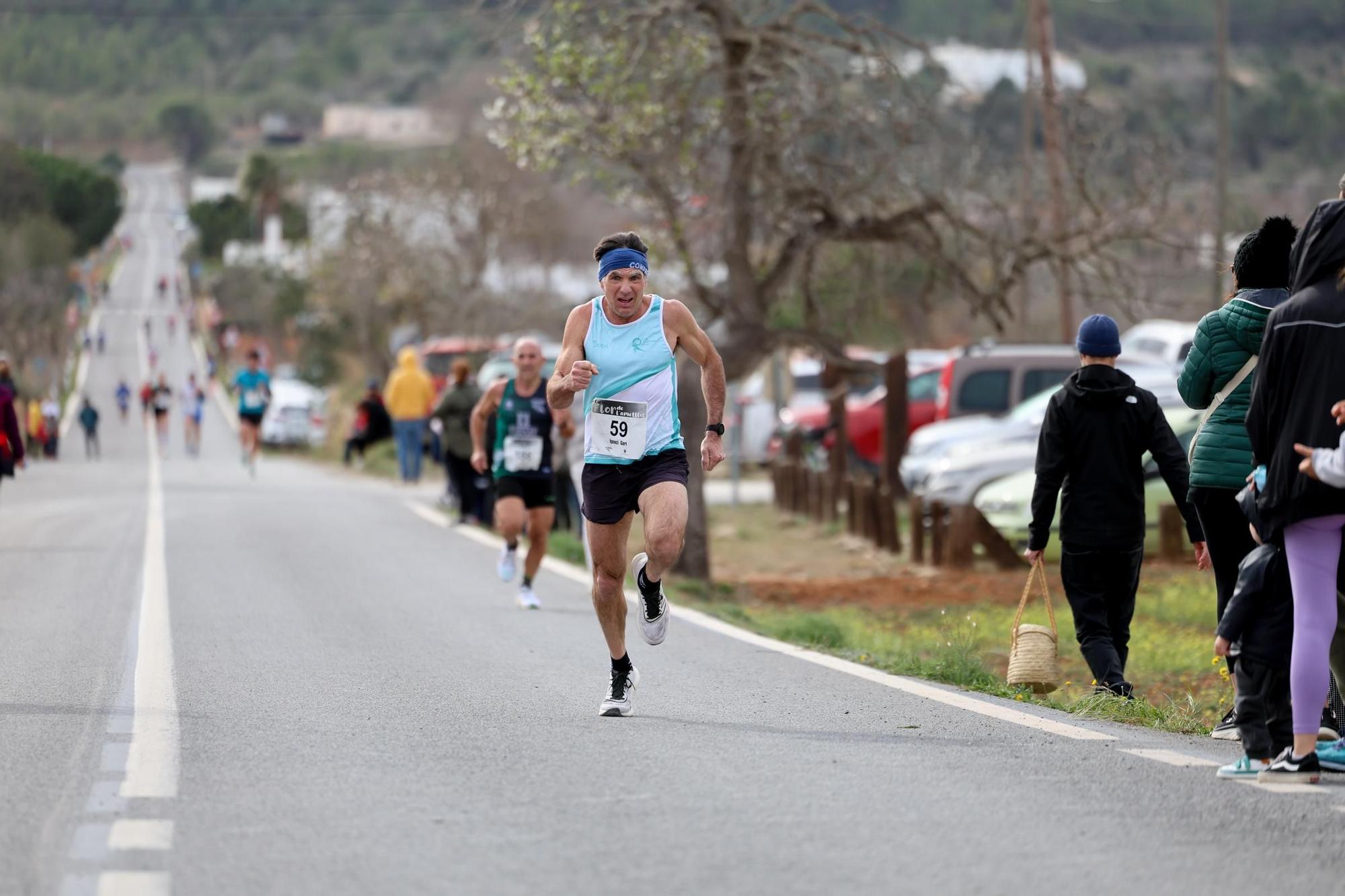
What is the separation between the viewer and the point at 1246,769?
675cm

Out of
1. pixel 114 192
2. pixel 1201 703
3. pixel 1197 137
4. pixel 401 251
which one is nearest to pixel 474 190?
pixel 401 251

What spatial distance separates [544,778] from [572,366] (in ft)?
5.98

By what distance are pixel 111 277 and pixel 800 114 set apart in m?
148

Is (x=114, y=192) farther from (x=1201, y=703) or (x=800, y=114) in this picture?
(x=1201, y=703)

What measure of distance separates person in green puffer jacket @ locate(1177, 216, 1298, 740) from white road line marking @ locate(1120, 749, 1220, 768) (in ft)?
1.48

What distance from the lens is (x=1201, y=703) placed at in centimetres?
1098

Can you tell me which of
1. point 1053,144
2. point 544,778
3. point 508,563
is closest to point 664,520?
point 544,778

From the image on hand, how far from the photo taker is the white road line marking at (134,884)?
205 inches

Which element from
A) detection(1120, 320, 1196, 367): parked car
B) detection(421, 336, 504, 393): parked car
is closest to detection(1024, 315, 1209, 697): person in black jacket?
detection(1120, 320, 1196, 367): parked car

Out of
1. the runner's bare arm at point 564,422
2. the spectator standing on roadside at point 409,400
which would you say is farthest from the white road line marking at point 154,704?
the spectator standing on roadside at point 409,400

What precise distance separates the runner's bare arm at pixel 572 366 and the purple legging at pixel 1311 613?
268 centimetres

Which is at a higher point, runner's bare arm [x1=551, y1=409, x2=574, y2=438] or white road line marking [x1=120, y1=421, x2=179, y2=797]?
runner's bare arm [x1=551, y1=409, x2=574, y2=438]

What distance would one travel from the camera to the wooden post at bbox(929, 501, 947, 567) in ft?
64.0

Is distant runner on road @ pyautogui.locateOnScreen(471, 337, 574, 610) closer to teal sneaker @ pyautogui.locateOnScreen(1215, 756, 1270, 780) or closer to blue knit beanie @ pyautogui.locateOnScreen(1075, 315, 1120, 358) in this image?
blue knit beanie @ pyautogui.locateOnScreen(1075, 315, 1120, 358)
